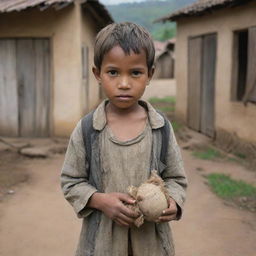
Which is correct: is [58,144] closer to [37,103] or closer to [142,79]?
[37,103]

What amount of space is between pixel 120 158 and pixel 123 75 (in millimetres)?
339

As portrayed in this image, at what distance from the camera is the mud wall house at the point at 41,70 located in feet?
26.3

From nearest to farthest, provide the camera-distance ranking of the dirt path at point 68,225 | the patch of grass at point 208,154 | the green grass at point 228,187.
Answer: the dirt path at point 68,225, the green grass at point 228,187, the patch of grass at point 208,154

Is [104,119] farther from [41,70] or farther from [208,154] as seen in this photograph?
[41,70]

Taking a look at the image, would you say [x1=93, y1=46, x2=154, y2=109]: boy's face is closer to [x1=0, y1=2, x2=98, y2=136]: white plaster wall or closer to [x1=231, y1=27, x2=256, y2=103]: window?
[x1=231, y1=27, x2=256, y2=103]: window

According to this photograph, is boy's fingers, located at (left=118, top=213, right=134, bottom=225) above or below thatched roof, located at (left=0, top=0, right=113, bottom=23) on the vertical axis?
below

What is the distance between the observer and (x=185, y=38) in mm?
10516

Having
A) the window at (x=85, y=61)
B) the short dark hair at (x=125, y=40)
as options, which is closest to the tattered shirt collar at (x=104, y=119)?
the short dark hair at (x=125, y=40)

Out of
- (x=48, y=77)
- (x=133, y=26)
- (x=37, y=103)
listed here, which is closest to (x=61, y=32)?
(x=48, y=77)

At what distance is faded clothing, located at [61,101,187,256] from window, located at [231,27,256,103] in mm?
6053

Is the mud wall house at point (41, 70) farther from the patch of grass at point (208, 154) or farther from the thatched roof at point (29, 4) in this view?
the patch of grass at point (208, 154)

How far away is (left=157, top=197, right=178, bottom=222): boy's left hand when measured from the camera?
161 centimetres

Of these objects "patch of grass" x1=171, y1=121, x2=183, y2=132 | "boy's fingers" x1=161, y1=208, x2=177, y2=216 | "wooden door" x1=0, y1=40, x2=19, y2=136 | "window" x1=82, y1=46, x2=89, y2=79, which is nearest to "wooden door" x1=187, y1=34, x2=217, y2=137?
"patch of grass" x1=171, y1=121, x2=183, y2=132

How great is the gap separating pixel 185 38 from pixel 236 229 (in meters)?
6.97
